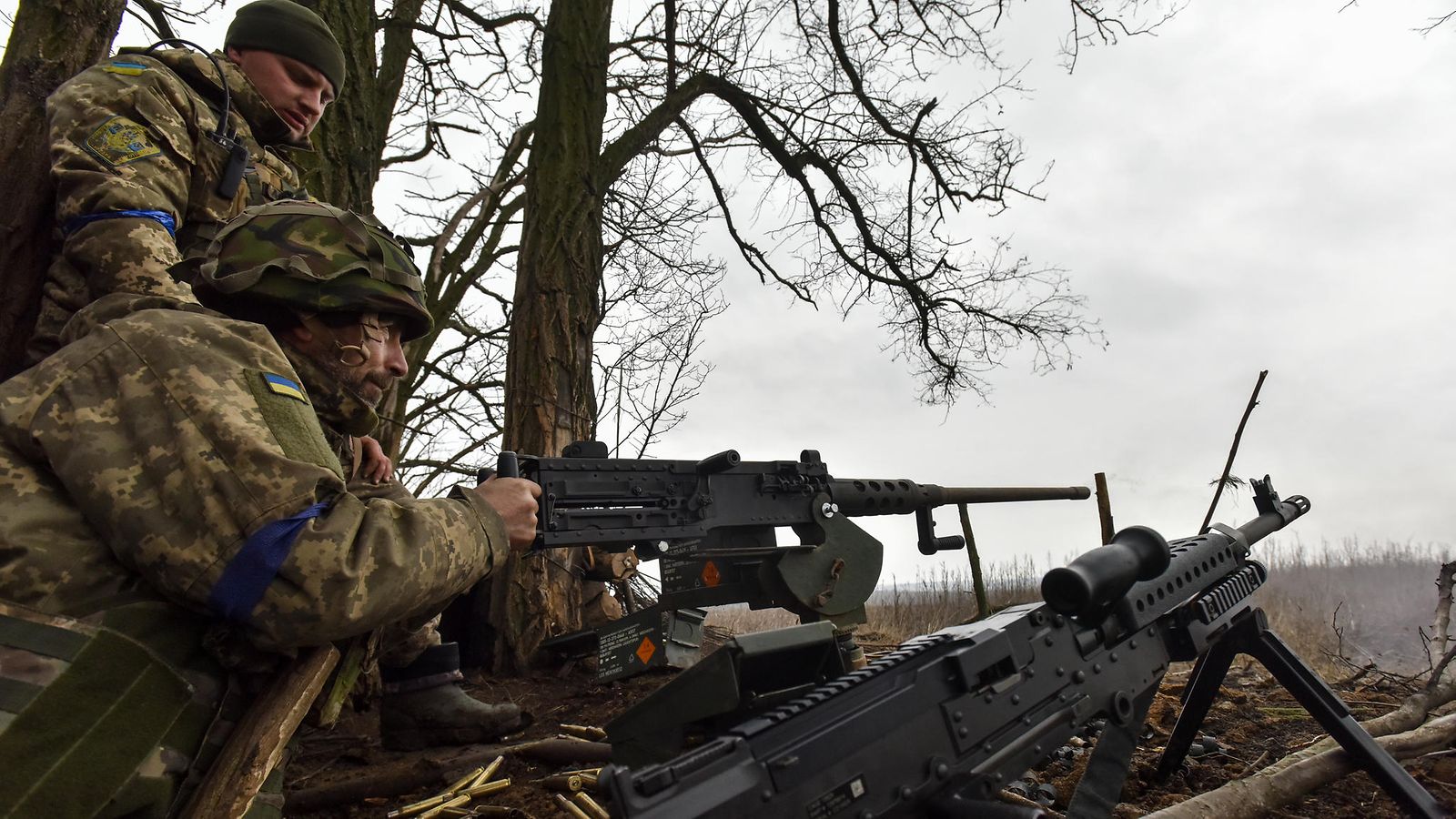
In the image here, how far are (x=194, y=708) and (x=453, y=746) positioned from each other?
2285mm

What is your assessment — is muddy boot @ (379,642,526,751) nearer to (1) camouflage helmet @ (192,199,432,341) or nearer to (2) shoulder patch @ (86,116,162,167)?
(1) camouflage helmet @ (192,199,432,341)

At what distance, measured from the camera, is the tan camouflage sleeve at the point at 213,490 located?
1761mm

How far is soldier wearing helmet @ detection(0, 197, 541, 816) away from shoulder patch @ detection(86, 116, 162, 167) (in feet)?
4.18

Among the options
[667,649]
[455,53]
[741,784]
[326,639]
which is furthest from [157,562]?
[455,53]

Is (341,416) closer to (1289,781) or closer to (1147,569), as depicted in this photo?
(1147,569)

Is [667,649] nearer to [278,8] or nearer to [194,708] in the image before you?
[194,708]

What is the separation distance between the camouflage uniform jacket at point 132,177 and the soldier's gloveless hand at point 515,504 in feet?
3.92

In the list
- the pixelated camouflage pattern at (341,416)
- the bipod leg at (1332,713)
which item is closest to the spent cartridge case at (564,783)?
the pixelated camouflage pattern at (341,416)

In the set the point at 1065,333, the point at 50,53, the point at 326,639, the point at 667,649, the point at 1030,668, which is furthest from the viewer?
the point at 1065,333

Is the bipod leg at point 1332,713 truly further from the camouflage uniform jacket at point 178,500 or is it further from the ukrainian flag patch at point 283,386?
the ukrainian flag patch at point 283,386

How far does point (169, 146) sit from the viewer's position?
123 inches

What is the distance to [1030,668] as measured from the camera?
2305 mm

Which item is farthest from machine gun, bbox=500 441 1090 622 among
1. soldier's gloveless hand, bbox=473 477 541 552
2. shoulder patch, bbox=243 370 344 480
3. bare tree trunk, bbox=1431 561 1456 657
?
Result: bare tree trunk, bbox=1431 561 1456 657

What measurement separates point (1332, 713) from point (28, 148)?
5236mm
